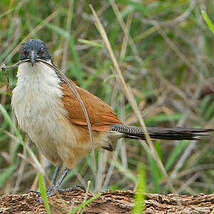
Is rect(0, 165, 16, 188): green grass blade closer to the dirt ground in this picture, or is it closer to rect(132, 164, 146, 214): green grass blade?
the dirt ground

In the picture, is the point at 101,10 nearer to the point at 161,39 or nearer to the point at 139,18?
the point at 139,18

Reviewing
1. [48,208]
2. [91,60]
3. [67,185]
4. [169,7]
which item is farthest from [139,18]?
[48,208]

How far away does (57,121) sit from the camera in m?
2.59

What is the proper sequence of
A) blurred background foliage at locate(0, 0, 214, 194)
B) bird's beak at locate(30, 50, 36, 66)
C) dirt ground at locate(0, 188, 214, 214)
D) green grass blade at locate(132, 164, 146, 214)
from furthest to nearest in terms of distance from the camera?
blurred background foliage at locate(0, 0, 214, 194) → bird's beak at locate(30, 50, 36, 66) → dirt ground at locate(0, 188, 214, 214) → green grass blade at locate(132, 164, 146, 214)

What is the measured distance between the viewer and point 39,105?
2.55m

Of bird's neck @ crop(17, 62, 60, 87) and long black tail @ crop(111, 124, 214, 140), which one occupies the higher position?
bird's neck @ crop(17, 62, 60, 87)

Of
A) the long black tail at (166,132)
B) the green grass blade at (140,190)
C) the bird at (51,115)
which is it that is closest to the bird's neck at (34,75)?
the bird at (51,115)

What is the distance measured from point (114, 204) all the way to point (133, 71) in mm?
2250

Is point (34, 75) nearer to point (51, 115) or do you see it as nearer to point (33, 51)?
point (33, 51)

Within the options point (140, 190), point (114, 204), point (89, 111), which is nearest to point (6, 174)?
point (89, 111)

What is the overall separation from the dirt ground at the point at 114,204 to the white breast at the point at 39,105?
0.45 meters

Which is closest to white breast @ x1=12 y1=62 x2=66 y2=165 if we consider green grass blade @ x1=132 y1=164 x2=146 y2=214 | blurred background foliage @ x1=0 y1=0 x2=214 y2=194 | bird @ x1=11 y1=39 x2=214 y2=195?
bird @ x1=11 y1=39 x2=214 y2=195

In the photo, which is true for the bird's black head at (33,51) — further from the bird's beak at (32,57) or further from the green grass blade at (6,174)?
the green grass blade at (6,174)

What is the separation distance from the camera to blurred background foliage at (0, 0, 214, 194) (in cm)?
346
